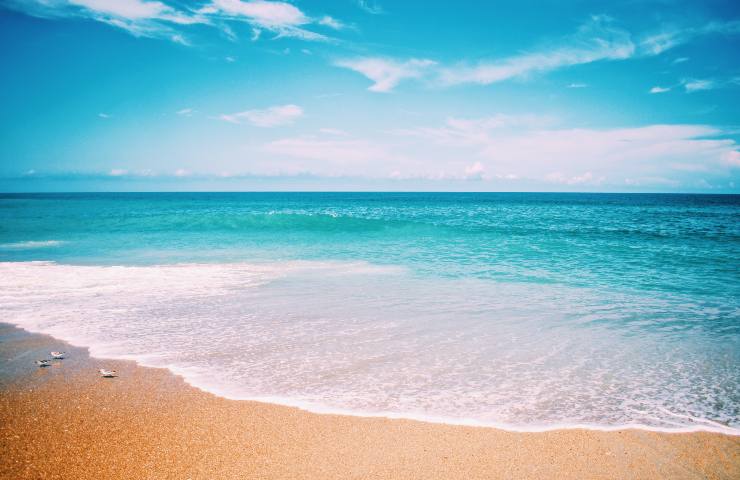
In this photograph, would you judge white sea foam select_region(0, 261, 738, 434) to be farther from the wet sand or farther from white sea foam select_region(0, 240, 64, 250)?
white sea foam select_region(0, 240, 64, 250)

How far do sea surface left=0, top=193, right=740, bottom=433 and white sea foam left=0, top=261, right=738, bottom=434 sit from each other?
0.09 feet

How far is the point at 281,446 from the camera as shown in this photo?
3422 millimetres

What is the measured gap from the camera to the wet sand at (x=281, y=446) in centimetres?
312

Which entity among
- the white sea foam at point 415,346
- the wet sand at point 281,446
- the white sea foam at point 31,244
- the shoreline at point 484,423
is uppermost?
the white sea foam at point 31,244

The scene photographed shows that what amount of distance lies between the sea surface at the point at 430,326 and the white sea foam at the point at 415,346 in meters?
0.03

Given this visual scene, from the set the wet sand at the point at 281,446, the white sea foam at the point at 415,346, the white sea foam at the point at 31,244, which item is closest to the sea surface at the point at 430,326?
the white sea foam at the point at 415,346

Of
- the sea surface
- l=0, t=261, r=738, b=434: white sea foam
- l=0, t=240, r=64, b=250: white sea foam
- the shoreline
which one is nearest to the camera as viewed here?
the shoreline

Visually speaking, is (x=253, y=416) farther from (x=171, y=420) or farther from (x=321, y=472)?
(x=321, y=472)

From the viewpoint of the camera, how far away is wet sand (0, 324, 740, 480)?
312cm

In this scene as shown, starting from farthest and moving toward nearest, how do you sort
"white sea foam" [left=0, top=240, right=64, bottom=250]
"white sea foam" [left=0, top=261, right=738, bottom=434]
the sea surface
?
1. "white sea foam" [left=0, top=240, right=64, bottom=250]
2. the sea surface
3. "white sea foam" [left=0, top=261, right=738, bottom=434]

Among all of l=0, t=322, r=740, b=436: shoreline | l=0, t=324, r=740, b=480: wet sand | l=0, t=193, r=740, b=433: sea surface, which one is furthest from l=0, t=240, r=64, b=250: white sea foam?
l=0, t=322, r=740, b=436: shoreline

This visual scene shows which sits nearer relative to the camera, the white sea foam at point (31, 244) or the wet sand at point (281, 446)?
the wet sand at point (281, 446)

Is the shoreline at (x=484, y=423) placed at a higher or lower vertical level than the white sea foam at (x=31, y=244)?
lower

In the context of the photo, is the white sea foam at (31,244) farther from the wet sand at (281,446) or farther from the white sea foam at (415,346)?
the wet sand at (281,446)
